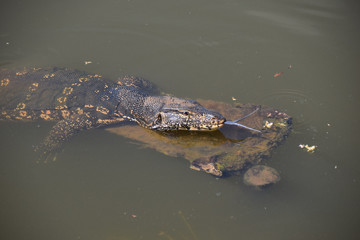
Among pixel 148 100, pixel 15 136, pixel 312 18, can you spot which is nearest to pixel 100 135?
pixel 148 100

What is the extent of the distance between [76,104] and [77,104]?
0.06 feet

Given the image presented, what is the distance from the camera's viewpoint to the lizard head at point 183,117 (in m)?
4.57

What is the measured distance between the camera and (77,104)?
5.18m

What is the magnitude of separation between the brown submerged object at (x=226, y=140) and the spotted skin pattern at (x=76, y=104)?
19 centimetres

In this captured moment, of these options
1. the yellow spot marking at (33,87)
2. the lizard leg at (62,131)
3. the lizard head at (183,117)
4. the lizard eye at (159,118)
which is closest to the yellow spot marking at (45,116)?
the lizard leg at (62,131)

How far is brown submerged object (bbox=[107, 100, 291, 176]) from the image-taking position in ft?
14.4

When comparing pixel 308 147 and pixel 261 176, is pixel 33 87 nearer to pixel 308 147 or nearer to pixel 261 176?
pixel 261 176

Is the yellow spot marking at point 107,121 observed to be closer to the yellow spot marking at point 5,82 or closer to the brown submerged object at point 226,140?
the brown submerged object at point 226,140

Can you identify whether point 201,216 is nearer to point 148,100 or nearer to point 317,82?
point 148,100

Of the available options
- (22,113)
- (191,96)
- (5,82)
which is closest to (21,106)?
(22,113)

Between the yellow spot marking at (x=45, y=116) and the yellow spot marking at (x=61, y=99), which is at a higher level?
the yellow spot marking at (x=61, y=99)

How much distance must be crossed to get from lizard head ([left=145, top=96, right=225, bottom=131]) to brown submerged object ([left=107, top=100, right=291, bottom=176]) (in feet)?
0.45

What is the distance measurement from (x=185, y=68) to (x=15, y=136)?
3.48 m

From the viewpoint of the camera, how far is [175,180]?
15.0 ft
